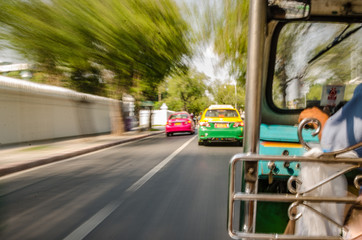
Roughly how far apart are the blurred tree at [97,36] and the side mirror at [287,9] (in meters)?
8.25

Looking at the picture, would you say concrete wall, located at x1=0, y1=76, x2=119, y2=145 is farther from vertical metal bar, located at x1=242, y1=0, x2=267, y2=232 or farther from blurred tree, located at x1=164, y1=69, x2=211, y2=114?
blurred tree, located at x1=164, y1=69, x2=211, y2=114

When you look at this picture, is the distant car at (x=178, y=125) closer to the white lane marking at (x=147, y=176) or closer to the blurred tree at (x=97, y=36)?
the blurred tree at (x=97, y=36)

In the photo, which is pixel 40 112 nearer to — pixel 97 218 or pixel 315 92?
pixel 97 218

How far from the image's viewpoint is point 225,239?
317 cm

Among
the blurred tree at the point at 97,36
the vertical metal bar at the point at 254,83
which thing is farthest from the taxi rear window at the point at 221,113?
the vertical metal bar at the point at 254,83

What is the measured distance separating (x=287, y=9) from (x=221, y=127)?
10.3 metres

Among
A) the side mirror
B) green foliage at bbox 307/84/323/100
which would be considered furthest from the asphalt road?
the side mirror

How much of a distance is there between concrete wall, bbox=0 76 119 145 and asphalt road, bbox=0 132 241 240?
7526 mm

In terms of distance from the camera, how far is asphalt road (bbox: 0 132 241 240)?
134 inches

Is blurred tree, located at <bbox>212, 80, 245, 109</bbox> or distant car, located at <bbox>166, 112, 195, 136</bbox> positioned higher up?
blurred tree, located at <bbox>212, 80, 245, 109</bbox>

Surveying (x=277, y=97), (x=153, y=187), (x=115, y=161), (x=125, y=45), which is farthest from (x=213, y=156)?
(x=277, y=97)

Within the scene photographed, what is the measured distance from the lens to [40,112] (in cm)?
1652

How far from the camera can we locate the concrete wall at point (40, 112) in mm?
13905

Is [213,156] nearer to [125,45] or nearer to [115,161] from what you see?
[115,161]
